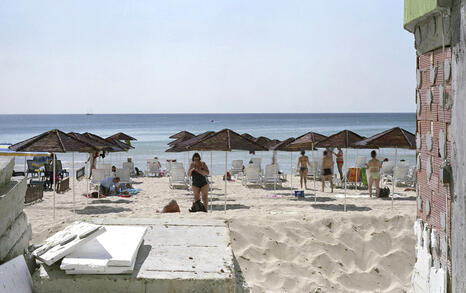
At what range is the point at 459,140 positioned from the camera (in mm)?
4441

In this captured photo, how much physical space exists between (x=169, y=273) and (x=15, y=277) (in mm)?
1006

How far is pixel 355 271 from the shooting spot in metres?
6.88

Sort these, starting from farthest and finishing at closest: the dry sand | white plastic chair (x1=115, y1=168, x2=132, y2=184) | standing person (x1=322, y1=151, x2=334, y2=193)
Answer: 1. white plastic chair (x1=115, y1=168, x2=132, y2=184)
2. standing person (x1=322, y1=151, x2=334, y2=193)
3. the dry sand

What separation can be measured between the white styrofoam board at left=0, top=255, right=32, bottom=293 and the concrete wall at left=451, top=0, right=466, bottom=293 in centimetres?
390

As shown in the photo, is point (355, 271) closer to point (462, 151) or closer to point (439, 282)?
point (439, 282)

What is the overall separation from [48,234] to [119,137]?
13.4 metres

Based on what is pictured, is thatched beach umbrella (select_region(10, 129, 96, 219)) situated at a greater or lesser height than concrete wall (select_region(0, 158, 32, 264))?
greater

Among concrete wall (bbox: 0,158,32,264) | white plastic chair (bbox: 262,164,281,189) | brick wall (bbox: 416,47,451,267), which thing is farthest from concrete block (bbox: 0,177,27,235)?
white plastic chair (bbox: 262,164,281,189)

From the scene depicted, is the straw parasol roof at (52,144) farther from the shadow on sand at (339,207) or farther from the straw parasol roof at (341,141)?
the straw parasol roof at (341,141)

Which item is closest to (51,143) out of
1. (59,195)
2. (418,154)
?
(59,195)

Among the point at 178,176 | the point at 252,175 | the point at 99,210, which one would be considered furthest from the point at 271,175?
the point at 99,210

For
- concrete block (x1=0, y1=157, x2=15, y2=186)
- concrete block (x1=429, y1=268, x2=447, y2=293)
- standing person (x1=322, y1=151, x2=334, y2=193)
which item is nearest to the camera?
concrete block (x1=0, y1=157, x2=15, y2=186)

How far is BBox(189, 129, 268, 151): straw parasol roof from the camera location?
1018 centimetres

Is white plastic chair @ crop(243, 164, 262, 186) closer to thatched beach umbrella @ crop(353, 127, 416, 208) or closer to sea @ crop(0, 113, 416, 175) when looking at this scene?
sea @ crop(0, 113, 416, 175)
